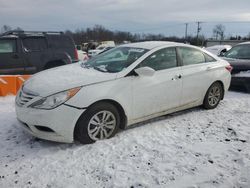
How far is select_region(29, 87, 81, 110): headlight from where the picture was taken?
368cm

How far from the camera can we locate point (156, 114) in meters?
4.77

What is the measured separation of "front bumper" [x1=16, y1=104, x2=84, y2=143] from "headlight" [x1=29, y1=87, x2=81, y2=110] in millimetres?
60

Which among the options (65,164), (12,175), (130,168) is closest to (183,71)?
(130,168)

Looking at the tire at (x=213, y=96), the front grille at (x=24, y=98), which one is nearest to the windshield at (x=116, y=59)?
the front grille at (x=24, y=98)

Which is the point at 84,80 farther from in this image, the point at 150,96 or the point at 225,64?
the point at 225,64

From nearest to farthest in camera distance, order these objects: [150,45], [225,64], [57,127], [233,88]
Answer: [57,127] → [150,45] → [225,64] → [233,88]

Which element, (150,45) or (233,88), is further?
(233,88)

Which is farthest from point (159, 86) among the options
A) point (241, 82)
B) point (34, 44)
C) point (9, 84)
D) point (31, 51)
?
point (34, 44)

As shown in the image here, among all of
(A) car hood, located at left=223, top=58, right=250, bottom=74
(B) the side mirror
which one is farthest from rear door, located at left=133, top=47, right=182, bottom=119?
(A) car hood, located at left=223, top=58, right=250, bottom=74

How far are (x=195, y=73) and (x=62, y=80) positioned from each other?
8.93 ft

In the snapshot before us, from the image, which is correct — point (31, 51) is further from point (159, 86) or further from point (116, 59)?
point (159, 86)

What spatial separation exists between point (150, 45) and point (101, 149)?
2294 millimetres

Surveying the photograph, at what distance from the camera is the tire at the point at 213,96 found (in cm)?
571

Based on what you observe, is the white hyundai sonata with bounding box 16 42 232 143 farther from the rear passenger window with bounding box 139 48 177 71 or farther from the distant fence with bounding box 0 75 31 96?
the distant fence with bounding box 0 75 31 96
